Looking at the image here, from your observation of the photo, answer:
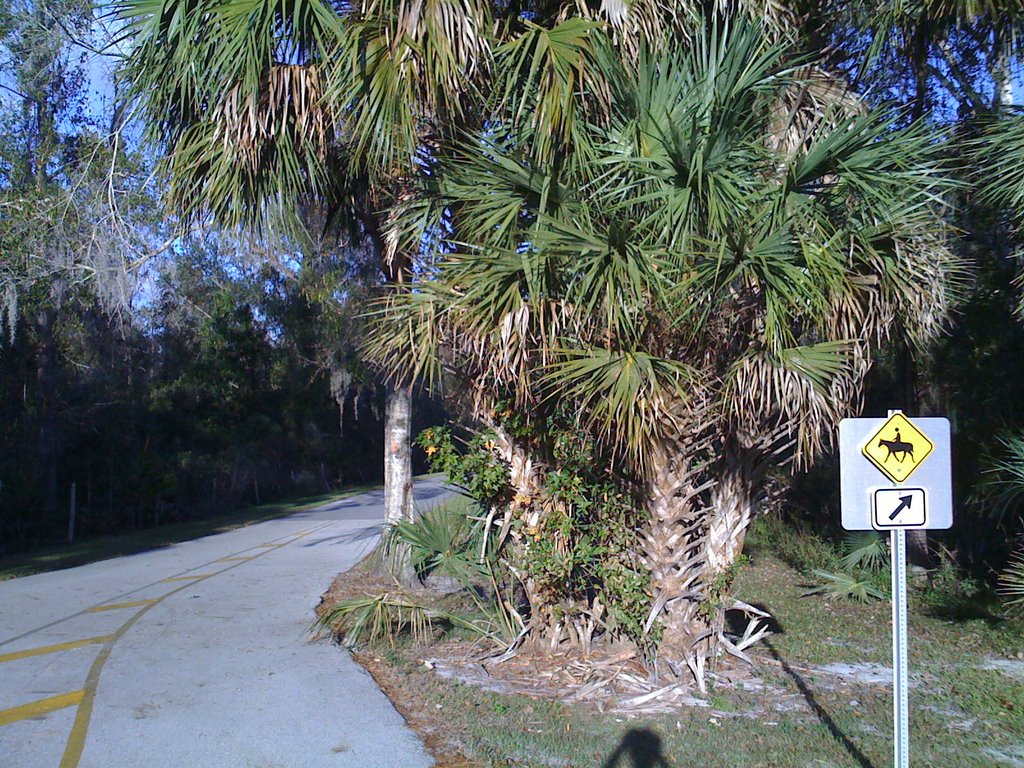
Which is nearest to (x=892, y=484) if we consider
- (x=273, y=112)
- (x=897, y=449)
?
(x=897, y=449)

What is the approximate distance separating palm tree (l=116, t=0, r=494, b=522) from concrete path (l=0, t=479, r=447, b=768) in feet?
12.6

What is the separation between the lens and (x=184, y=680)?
27.8 ft

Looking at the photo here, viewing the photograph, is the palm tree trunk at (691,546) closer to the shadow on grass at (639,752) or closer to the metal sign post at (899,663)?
the shadow on grass at (639,752)

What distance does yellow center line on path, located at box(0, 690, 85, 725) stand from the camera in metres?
7.31

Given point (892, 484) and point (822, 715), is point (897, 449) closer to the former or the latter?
point (892, 484)

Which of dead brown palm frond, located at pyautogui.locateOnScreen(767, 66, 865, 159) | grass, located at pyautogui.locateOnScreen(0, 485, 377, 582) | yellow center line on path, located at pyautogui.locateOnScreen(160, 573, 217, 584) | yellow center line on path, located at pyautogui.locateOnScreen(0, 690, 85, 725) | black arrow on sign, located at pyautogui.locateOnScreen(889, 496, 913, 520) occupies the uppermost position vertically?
dead brown palm frond, located at pyautogui.locateOnScreen(767, 66, 865, 159)

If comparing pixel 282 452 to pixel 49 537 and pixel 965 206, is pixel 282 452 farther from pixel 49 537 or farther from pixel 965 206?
pixel 965 206


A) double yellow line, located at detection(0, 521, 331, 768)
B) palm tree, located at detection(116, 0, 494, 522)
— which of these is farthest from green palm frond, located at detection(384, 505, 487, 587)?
double yellow line, located at detection(0, 521, 331, 768)

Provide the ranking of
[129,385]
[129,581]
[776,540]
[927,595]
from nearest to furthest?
[927,595], [129,581], [776,540], [129,385]

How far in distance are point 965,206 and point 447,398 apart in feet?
22.3

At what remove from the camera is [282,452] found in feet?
129

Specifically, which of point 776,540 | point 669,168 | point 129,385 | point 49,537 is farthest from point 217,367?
point 669,168

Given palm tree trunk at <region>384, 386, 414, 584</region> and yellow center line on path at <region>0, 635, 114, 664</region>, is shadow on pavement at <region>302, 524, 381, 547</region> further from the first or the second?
yellow center line on path at <region>0, 635, 114, 664</region>

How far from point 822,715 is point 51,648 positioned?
25.2 feet
